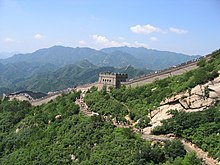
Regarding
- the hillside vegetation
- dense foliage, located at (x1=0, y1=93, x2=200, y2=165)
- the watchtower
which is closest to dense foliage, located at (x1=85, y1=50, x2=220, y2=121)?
the hillside vegetation

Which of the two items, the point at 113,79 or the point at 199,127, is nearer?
the point at 199,127

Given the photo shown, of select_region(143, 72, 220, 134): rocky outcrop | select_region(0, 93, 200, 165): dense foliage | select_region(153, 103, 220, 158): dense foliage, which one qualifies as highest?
select_region(143, 72, 220, 134): rocky outcrop

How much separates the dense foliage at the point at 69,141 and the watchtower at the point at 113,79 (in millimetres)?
2739

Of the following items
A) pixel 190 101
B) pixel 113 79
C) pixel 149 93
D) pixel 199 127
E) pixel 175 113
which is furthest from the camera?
pixel 113 79

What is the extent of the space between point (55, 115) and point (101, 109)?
376cm

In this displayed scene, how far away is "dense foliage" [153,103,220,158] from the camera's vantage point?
17.5 metres

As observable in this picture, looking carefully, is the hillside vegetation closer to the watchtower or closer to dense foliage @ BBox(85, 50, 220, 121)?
dense foliage @ BBox(85, 50, 220, 121)

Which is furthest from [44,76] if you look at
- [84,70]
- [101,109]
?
[101,109]

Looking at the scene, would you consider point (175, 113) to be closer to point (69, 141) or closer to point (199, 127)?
point (199, 127)

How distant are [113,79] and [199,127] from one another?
41.7 feet

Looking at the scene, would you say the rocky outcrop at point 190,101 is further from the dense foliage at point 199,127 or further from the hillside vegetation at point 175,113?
the dense foliage at point 199,127

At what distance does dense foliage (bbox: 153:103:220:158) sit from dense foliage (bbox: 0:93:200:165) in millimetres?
1277

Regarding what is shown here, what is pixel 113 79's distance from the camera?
30391 millimetres

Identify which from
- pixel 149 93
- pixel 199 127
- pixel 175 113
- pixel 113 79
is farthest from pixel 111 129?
pixel 113 79
